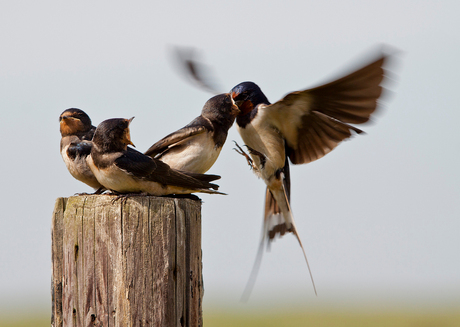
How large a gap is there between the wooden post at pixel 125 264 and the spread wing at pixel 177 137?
1.62m

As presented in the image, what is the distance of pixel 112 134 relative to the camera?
3934 mm

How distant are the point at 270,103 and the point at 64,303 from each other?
3783mm

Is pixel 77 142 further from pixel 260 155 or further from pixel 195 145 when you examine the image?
pixel 260 155

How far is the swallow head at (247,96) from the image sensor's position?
6.02 meters

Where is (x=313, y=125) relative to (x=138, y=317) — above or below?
above

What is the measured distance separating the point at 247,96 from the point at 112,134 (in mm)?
2489

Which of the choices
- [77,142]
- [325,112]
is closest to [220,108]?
[325,112]

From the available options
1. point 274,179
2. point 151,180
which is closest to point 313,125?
point 274,179

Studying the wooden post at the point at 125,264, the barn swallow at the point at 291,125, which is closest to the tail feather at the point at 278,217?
the barn swallow at the point at 291,125

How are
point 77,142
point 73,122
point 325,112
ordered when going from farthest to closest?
point 325,112, point 73,122, point 77,142

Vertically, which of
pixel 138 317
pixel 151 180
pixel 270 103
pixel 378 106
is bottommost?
pixel 138 317

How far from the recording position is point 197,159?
4.86 metres

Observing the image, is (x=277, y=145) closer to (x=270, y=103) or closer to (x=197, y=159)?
(x=270, y=103)

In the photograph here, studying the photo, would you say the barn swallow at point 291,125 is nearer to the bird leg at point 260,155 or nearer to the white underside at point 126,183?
the bird leg at point 260,155
